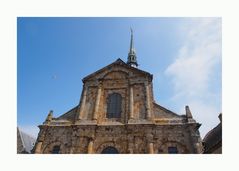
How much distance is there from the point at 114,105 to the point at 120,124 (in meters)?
2.11

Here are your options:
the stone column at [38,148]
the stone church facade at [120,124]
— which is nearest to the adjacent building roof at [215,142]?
the stone church facade at [120,124]

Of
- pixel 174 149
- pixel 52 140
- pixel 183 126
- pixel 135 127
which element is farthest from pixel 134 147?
pixel 52 140

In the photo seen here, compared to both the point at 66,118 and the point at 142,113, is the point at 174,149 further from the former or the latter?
the point at 66,118

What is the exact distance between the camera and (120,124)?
53.1ft

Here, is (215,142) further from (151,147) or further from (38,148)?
(38,148)

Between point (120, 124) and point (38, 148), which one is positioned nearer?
point (38, 148)

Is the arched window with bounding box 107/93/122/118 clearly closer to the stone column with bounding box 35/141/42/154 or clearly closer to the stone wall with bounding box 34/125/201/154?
the stone wall with bounding box 34/125/201/154

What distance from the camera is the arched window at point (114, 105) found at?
17.3 m

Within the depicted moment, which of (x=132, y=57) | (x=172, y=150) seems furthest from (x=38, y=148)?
(x=132, y=57)

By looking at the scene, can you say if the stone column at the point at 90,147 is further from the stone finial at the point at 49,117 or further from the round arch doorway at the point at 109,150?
the stone finial at the point at 49,117

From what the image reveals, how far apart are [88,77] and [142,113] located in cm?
593

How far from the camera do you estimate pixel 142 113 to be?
16.8 meters

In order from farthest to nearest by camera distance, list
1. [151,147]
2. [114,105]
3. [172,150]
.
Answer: [114,105] < [172,150] < [151,147]

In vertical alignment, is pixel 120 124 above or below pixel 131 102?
below
